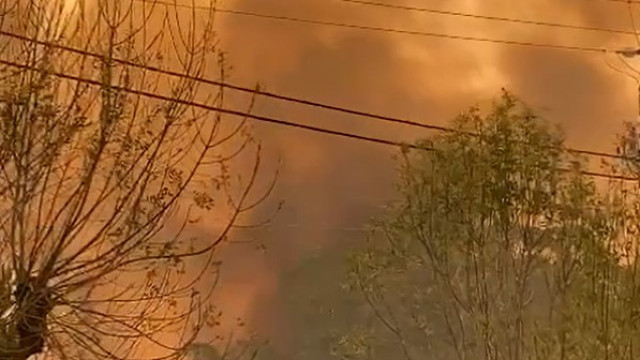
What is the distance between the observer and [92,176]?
3.83 metres

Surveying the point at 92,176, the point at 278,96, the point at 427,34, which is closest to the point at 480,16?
the point at 427,34

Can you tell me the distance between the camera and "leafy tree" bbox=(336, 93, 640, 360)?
712 cm

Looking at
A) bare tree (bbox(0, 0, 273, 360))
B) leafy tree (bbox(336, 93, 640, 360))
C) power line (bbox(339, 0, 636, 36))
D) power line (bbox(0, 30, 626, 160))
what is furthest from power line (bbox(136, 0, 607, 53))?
bare tree (bbox(0, 0, 273, 360))

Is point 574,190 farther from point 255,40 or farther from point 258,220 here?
point 255,40

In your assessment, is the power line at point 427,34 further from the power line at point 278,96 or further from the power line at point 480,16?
the power line at point 278,96

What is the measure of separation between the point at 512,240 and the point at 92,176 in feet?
14.1

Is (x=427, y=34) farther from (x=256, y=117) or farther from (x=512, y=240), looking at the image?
(x=512, y=240)

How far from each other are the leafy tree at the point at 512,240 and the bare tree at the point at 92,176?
3.29 meters

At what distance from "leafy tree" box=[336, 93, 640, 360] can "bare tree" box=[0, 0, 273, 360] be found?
329cm

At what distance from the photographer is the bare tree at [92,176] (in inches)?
152

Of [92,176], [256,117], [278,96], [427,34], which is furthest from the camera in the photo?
[427,34]

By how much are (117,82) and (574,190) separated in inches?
168

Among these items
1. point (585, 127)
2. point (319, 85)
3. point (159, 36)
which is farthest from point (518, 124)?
point (159, 36)

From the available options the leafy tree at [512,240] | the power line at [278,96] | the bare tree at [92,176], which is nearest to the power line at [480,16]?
the power line at [278,96]
